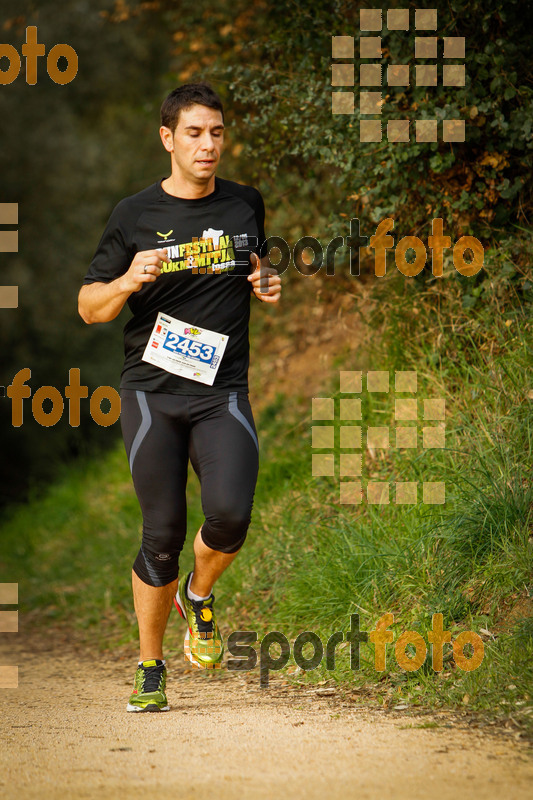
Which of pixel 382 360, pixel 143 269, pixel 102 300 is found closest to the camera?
pixel 143 269

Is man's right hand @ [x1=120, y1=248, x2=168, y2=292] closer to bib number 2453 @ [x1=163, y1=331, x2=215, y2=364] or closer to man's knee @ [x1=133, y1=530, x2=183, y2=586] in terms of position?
bib number 2453 @ [x1=163, y1=331, x2=215, y2=364]

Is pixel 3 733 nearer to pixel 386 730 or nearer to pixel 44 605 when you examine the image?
pixel 386 730

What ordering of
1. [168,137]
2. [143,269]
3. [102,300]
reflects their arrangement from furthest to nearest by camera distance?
[168,137], [102,300], [143,269]

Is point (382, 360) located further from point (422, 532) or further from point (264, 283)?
point (264, 283)

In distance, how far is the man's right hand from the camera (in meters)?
4.18

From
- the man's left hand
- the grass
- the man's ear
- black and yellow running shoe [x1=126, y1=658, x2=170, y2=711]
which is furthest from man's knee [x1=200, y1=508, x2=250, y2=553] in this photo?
the man's ear

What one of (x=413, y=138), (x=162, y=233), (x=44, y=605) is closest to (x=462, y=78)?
(x=413, y=138)

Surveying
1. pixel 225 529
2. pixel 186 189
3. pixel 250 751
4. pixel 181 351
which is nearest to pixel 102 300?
pixel 181 351

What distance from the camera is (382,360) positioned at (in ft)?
22.0

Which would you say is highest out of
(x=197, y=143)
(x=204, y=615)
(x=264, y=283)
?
(x=197, y=143)

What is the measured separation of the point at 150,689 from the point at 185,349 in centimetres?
156

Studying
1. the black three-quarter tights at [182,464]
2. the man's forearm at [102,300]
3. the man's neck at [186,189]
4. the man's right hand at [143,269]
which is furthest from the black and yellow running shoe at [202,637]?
the man's neck at [186,189]

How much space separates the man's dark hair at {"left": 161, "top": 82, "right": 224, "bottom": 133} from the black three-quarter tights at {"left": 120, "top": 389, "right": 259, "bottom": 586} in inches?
51.5

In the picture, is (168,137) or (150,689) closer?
(150,689)
